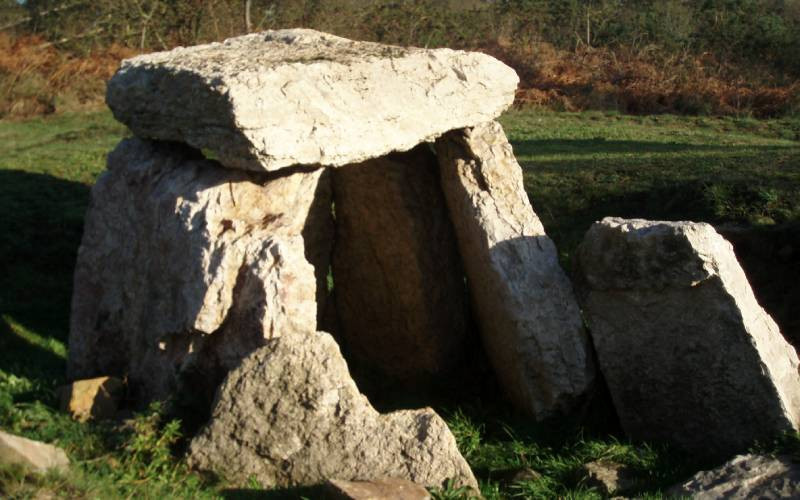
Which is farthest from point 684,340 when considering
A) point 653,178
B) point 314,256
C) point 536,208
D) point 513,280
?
point 653,178

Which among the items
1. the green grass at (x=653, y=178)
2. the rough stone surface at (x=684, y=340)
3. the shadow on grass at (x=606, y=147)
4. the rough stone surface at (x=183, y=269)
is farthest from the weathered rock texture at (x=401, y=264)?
the shadow on grass at (x=606, y=147)

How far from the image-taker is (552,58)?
2353 centimetres

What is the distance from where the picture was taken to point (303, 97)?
614cm

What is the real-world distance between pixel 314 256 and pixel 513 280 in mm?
1854

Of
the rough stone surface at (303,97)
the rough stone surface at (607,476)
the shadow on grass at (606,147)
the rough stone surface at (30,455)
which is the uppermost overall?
the rough stone surface at (303,97)

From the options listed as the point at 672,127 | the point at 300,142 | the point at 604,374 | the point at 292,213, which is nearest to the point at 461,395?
the point at 604,374

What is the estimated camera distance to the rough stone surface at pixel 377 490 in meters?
4.90

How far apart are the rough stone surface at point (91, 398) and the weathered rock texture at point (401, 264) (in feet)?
Answer: 8.09

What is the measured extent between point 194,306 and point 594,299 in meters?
2.57

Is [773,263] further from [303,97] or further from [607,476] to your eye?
[303,97]

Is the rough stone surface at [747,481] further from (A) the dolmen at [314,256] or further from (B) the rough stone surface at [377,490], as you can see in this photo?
(B) the rough stone surface at [377,490]

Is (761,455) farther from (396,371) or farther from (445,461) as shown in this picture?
(396,371)

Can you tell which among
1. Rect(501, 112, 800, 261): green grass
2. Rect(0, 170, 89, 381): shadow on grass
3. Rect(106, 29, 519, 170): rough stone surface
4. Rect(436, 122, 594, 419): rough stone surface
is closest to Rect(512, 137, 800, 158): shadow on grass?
Rect(501, 112, 800, 261): green grass

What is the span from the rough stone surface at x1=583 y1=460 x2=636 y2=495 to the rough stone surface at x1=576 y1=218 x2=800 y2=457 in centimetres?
55
